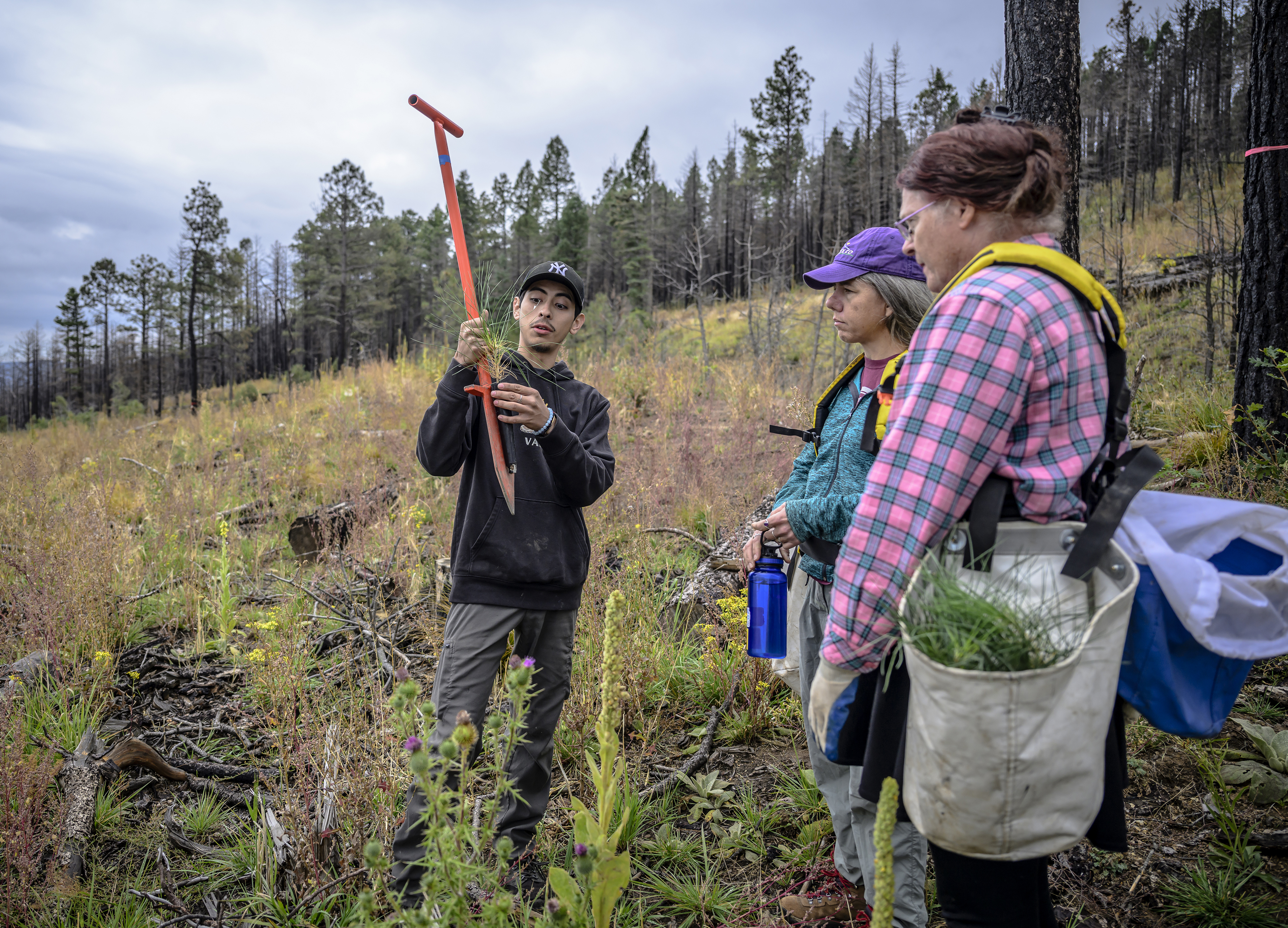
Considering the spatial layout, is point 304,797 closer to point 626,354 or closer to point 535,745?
point 535,745

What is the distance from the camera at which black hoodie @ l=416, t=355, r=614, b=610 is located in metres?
2.18

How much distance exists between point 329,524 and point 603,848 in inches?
182

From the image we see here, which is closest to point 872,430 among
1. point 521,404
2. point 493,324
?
point 521,404

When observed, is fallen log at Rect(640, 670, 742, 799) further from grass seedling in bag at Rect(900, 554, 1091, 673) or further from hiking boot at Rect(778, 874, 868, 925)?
grass seedling in bag at Rect(900, 554, 1091, 673)

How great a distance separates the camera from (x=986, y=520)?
46.4 inches

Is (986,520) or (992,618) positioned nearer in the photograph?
(992,618)

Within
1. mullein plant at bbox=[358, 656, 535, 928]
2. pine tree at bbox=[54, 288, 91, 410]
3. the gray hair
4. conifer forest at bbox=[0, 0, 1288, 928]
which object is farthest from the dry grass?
pine tree at bbox=[54, 288, 91, 410]

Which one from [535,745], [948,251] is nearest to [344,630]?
[535,745]

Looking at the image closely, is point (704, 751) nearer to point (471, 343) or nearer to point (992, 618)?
point (471, 343)

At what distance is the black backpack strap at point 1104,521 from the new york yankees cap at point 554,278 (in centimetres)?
176

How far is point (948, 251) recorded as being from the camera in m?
1.38

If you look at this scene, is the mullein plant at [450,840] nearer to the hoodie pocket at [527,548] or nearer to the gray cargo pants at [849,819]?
the hoodie pocket at [527,548]

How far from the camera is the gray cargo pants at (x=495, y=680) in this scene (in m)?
2.13

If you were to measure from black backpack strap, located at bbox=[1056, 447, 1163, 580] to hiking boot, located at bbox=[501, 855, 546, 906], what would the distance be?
68.1 inches
